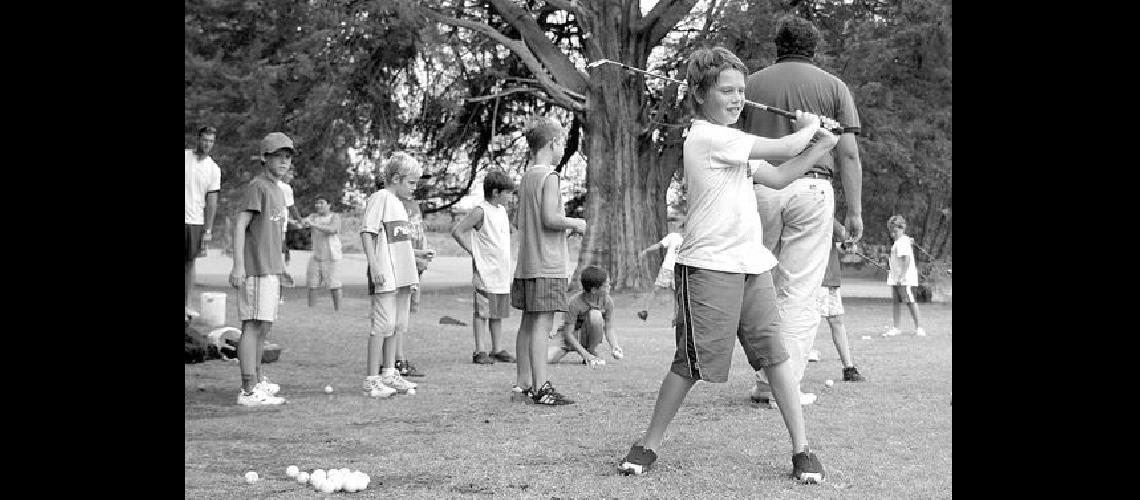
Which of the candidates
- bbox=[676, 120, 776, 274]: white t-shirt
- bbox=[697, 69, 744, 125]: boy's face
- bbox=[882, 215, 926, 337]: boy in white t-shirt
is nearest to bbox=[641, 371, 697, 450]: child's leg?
bbox=[676, 120, 776, 274]: white t-shirt

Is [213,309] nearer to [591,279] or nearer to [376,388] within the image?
[591,279]

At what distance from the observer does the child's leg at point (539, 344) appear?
6.66m

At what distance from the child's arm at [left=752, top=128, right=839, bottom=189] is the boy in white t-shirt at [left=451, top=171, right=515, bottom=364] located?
12.3 ft

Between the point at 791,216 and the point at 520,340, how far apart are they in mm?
1905

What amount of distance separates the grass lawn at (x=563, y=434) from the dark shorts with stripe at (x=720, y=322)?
0.44 m

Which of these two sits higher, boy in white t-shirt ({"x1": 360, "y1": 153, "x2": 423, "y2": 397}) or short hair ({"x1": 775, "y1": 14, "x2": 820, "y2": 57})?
short hair ({"x1": 775, "y1": 14, "x2": 820, "y2": 57})

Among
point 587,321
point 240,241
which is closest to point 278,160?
point 240,241

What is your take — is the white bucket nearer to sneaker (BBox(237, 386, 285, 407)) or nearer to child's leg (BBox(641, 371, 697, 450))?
sneaker (BBox(237, 386, 285, 407))

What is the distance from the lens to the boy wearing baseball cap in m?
6.69

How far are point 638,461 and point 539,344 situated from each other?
2238 millimetres

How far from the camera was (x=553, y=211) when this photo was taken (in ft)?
22.2
